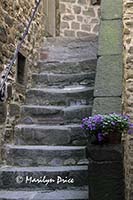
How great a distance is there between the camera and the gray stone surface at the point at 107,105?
391 centimetres

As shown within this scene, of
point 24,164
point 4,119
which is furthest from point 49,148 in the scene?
point 4,119

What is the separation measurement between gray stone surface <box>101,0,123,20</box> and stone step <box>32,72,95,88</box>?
109 centimetres

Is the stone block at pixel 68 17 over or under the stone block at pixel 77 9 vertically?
under

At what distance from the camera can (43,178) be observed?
4102 mm

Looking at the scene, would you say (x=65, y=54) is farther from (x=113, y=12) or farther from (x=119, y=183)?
(x=119, y=183)

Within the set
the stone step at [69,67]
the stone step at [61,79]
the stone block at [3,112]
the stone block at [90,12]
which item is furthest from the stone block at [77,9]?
the stone block at [3,112]

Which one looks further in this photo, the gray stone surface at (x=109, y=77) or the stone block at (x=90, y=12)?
the stone block at (x=90, y=12)

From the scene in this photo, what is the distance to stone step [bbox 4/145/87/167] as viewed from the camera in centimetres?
439

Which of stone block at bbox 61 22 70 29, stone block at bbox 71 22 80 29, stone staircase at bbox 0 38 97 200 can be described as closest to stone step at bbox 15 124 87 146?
stone staircase at bbox 0 38 97 200

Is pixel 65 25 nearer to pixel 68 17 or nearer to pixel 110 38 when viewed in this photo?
pixel 68 17

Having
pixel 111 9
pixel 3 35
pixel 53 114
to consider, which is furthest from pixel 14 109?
pixel 111 9

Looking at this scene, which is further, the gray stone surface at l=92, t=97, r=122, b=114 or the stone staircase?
the stone staircase

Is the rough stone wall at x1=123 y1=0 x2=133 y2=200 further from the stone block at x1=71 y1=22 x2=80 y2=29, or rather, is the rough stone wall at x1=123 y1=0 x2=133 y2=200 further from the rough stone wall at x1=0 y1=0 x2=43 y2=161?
the stone block at x1=71 y1=22 x2=80 y2=29

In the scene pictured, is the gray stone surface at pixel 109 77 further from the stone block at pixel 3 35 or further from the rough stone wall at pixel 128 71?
the stone block at pixel 3 35
